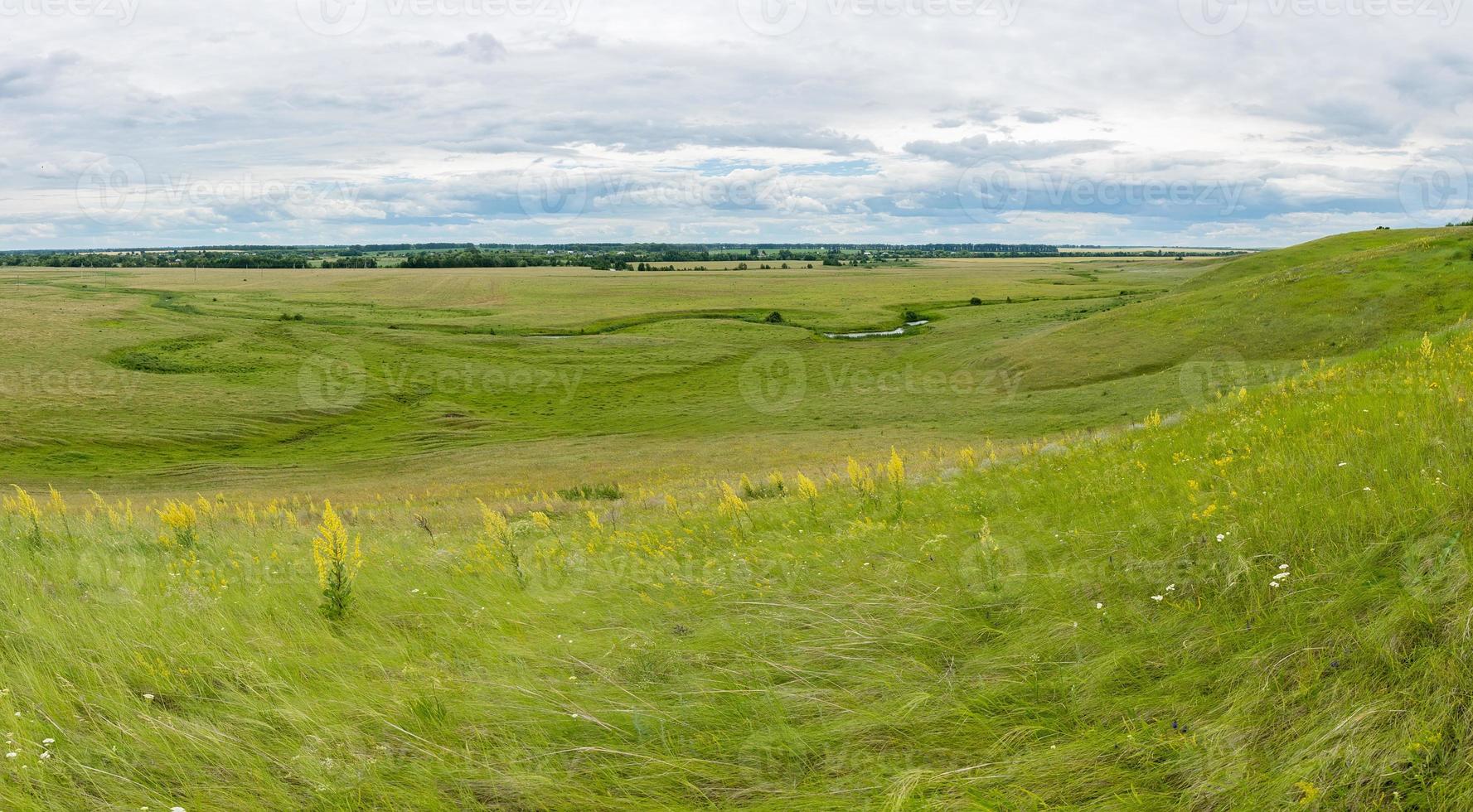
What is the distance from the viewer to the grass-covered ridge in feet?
12.0

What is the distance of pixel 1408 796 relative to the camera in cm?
312

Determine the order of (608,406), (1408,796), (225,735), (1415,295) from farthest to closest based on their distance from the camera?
(608,406) < (1415,295) < (225,735) < (1408,796)

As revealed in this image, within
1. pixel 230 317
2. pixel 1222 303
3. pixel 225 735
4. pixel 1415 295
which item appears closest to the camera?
pixel 225 735

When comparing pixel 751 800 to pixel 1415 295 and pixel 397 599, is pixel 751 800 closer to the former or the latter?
pixel 397 599

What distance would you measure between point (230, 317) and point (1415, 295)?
129 metres

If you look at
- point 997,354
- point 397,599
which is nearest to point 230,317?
point 997,354

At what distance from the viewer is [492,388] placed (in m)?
75.4
